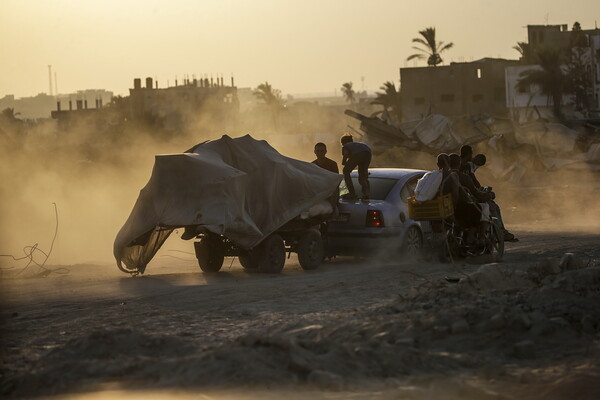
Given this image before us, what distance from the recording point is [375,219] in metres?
17.0

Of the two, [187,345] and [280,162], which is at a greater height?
[280,162]

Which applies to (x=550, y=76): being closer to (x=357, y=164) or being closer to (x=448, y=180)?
(x=357, y=164)

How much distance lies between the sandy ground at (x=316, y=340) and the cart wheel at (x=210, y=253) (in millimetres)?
2262

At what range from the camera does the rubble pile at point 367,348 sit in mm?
8781

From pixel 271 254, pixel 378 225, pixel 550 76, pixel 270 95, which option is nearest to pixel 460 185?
pixel 378 225

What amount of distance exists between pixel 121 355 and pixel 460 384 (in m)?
3.00

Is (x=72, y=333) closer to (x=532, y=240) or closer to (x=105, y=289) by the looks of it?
(x=105, y=289)

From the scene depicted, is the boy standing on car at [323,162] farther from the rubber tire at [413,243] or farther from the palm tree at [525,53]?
the palm tree at [525,53]

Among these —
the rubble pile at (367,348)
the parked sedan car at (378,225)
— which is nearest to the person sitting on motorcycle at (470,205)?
the parked sedan car at (378,225)

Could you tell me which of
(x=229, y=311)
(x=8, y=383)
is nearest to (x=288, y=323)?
(x=229, y=311)

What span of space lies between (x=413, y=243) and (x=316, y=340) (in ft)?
26.7

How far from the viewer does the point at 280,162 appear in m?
16.8

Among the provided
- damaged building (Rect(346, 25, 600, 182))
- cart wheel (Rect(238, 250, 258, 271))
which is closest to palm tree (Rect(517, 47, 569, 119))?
damaged building (Rect(346, 25, 600, 182))

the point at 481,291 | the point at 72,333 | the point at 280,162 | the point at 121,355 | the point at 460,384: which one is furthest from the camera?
the point at 280,162
